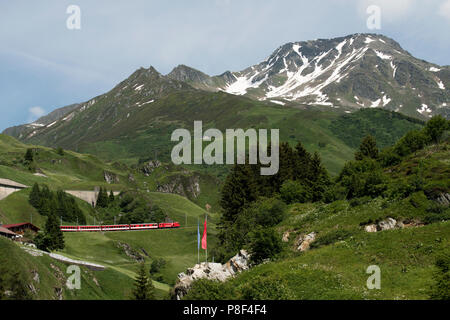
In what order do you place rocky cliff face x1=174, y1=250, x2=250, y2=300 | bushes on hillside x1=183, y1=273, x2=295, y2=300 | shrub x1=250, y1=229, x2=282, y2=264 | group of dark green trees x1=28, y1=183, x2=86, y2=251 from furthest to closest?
group of dark green trees x1=28, y1=183, x2=86, y2=251
shrub x1=250, y1=229, x2=282, y2=264
rocky cliff face x1=174, y1=250, x2=250, y2=300
bushes on hillside x1=183, y1=273, x2=295, y2=300

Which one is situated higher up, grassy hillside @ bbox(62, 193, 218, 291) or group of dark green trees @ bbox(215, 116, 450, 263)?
group of dark green trees @ bbox(215, 116, 450, 263)

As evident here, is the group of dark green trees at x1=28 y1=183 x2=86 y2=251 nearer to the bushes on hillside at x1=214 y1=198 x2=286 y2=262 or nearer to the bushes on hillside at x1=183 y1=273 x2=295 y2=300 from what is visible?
the bushes on hillside at x1=214 y1=198 x2=286 y2=262

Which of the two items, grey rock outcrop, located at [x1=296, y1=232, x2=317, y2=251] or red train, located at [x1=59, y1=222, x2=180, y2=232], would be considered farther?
red train, located at [x1=59, y1=222, x2=180, y2=232]

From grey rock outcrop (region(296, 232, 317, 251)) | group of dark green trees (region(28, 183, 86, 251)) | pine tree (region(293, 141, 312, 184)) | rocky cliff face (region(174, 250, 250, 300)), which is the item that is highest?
pine tree (region(293, 141, 312, 184))

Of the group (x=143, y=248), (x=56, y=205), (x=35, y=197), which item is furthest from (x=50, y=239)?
(x=35, y=197)

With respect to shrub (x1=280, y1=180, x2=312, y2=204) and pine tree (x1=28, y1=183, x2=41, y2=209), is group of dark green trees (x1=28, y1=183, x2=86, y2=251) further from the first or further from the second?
shrub (x1=280, y1=180, x2=312, y2=204)

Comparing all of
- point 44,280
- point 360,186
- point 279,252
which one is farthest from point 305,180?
point 44,280

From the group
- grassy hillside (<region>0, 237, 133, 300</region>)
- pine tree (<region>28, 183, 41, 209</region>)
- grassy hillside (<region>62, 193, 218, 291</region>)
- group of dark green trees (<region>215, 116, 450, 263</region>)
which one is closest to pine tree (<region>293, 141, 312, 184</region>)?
group of dark green trees (<region>215, 116, 450, 263</region>)

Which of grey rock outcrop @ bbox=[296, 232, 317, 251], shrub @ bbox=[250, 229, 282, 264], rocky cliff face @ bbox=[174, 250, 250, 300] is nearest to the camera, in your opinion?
rocky cliff face @ bbox=[174, 250, 250, 300]

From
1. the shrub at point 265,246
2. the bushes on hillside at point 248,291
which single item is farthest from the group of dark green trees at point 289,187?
the bushes on hillside at point 248,291

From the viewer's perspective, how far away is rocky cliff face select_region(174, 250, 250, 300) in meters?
43.1

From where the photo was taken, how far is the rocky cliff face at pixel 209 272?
141 feet

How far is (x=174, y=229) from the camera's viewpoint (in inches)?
6344
